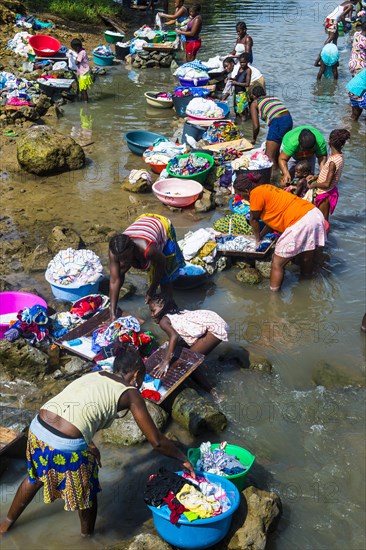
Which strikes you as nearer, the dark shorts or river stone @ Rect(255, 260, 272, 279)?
river stone @ Rect(255, 260, 272, 279)

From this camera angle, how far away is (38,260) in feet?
23.9

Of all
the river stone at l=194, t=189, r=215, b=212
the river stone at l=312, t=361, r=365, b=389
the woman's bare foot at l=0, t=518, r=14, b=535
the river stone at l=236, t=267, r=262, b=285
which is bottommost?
the river stone at l=312, t=361, r=365, b=389

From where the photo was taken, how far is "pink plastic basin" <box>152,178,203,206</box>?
28.8ft

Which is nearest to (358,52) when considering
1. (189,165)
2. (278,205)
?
(189,165)

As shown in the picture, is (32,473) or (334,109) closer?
(32,473)

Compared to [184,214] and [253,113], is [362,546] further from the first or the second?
[253,113]

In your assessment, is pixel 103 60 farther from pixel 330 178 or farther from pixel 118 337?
pixel 118 337

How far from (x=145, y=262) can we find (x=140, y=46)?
13051mm

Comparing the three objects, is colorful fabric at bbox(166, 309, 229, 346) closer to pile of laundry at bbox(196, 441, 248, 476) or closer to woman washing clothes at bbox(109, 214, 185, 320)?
woman washing clothes at bbox(109, 214, 185, 320)

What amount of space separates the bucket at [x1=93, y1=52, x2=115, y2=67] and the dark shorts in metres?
8.93

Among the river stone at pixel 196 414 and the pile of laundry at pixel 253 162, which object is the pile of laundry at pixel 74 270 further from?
the pile of laundry at pixel 253 162

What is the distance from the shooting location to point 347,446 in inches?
197

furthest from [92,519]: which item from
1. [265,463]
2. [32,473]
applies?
[265,463]

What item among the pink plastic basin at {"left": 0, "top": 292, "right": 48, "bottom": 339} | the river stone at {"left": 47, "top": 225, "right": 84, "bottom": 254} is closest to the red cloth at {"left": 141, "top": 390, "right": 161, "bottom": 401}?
the pink plastic basin at {"left": 0, "top": 292, "right": 48, "bottom": 339}
